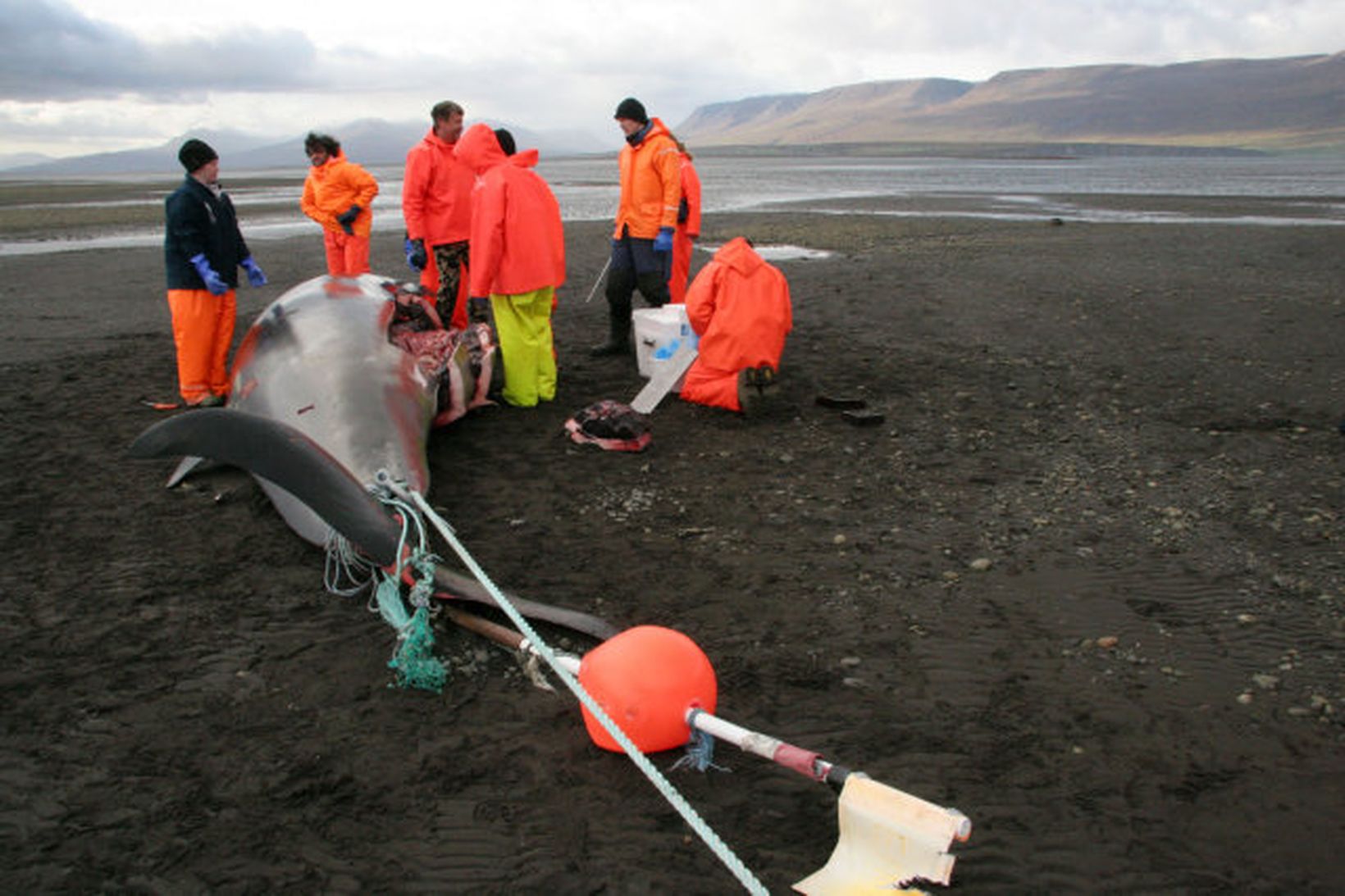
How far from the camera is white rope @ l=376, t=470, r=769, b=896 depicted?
7.37 ft

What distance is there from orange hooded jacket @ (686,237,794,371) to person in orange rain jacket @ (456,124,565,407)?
1128mm

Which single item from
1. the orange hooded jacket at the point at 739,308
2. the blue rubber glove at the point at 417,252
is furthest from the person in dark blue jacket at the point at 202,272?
the orange hooded jacket at the point at 739,308

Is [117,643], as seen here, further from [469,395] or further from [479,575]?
[469,395]

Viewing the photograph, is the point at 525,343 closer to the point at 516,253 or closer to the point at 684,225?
the point at 516,253

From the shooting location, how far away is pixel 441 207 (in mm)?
8203

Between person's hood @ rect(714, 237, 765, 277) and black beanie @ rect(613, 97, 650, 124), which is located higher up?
black beanie @ rect(613, 97, 650, 124)

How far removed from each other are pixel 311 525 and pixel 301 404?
0.80 m

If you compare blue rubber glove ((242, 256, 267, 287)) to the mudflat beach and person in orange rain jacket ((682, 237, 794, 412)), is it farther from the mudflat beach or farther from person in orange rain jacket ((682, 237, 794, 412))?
person in orange rain jacket ((682, 237, 794, 412))

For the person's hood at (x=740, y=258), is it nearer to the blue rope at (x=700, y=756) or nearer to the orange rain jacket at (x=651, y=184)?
the orange rain jacket at (x=651, y=184)

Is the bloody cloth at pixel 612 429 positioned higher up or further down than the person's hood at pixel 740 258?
further down

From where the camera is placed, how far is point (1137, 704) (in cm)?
334

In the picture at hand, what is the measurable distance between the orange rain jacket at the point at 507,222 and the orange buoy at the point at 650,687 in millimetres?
4193

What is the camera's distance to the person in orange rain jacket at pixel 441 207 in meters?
8.02

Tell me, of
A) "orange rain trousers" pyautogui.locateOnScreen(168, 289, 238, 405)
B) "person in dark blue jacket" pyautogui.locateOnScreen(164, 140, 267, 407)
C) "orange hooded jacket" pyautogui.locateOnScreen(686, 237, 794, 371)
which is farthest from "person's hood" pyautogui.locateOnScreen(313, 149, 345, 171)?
"orange hooded jacket" pyautogui.locateOnScreen(686, 237, 794, 371)
